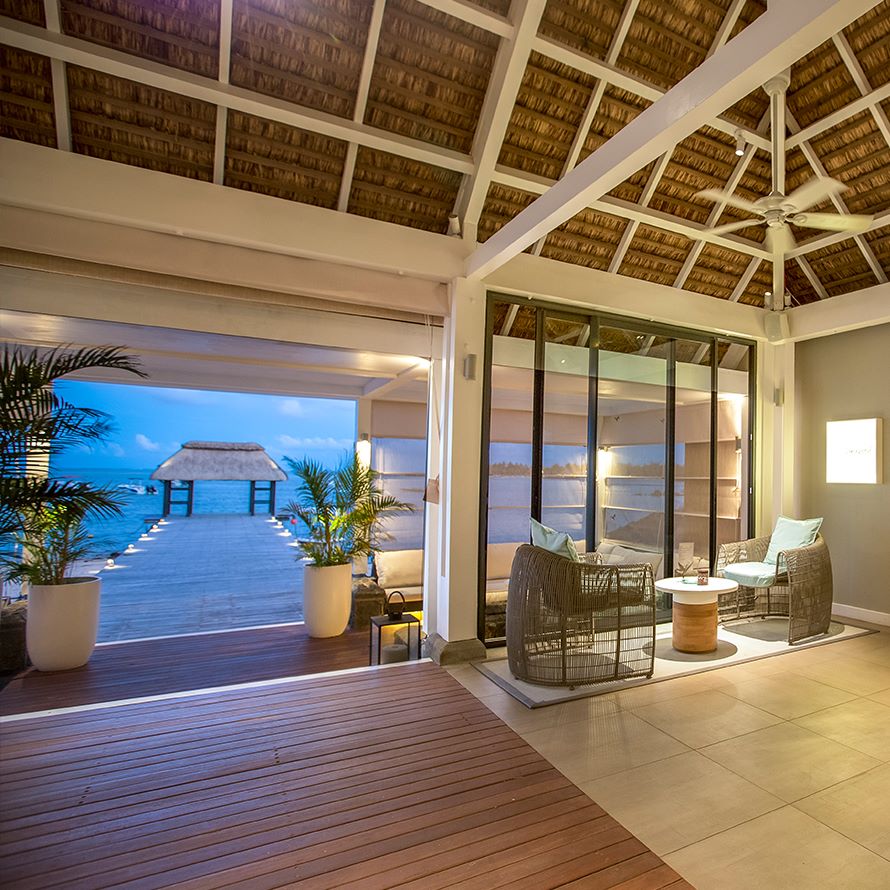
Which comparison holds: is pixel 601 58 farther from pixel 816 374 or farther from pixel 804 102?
pixel 816 374

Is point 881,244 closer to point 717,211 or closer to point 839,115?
point 839,115

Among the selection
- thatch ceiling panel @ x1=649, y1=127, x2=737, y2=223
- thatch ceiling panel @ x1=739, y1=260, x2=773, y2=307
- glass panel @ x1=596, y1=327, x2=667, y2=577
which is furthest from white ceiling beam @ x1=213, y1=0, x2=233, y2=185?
thatch ceiling panel @ x1=739, y1=260, x2=773, y2=307

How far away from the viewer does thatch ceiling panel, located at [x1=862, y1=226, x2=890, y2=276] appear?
5.19 meters

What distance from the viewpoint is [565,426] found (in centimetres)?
500

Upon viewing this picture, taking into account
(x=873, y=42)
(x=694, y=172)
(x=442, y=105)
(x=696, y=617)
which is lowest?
(x=696, y=617)

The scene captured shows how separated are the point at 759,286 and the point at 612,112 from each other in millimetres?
2995

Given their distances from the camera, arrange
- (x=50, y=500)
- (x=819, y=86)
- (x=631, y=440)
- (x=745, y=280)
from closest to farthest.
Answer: (x=50, y=500) < (x=819, y=86) < (x=631, y=440) < (x=745, y=280)

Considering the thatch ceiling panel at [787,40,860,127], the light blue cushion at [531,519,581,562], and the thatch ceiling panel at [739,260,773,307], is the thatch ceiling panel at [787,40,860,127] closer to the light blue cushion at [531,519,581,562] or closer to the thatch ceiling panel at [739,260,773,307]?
the thatch ceiling panel at [739,260,773,307]

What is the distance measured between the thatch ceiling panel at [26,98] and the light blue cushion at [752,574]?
629 cm

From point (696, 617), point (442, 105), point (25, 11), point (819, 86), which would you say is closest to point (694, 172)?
point (819, 86)

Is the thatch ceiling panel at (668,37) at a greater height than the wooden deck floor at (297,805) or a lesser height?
greater

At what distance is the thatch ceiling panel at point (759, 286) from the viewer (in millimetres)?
6039

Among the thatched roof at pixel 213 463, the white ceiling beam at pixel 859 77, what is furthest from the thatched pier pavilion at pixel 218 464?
the white ceiling beam at pixel 859 77

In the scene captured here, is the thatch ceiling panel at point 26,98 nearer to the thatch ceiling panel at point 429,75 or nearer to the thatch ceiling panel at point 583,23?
the thatch ceiling panel at point 429,75
